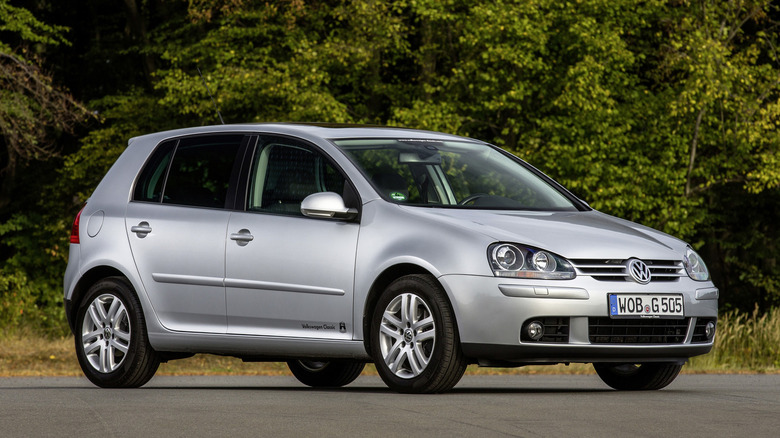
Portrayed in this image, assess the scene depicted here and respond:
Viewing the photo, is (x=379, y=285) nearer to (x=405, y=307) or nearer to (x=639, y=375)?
(x=405, y=307)

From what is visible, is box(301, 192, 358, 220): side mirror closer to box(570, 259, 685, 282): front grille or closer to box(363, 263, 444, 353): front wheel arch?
box(363, 263, 444, 353): front wheel arch

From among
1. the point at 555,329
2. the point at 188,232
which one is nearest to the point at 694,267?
the point at 555,329

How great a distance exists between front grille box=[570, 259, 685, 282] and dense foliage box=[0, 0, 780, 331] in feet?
57.3

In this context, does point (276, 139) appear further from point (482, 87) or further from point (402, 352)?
point (482, 87)

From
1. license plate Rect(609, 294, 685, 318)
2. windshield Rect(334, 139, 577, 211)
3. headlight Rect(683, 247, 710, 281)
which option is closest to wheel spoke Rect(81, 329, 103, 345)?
windshield Rect(334, 139, 577, 211)

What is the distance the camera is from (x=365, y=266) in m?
8.59

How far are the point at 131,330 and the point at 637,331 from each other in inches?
140

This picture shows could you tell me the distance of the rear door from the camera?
30.9ft

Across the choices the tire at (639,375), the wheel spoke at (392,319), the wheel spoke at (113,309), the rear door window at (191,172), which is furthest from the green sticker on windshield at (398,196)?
the wheel spoke at (113,309)

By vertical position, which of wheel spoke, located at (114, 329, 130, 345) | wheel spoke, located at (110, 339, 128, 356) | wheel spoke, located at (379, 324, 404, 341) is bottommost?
wheel spoke, located at (110, 339, 128, 356)

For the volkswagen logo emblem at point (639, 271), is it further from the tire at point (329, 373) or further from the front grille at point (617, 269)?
the tire at point (329, 373)

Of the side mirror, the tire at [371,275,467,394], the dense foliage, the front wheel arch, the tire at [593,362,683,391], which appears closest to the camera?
the tire at [371,275,467,394]

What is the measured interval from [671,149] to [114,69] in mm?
14289

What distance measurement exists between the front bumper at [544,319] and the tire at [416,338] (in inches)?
3.6
